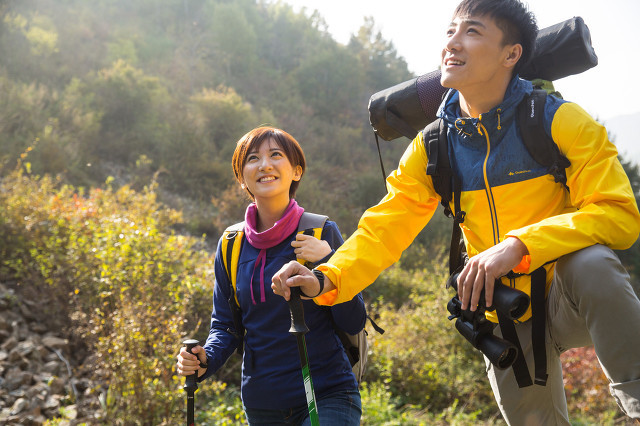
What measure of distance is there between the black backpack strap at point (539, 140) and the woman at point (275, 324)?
0.83 m

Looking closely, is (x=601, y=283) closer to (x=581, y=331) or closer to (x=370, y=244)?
(x=581, y=331)

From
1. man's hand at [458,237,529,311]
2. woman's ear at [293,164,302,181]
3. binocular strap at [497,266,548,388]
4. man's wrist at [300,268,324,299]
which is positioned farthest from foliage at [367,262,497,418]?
man's hand at [458,237,529,311]

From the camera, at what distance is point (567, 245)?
158 centimetres

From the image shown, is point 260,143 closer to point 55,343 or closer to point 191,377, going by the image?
point 191,377

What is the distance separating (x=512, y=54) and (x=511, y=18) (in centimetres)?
13

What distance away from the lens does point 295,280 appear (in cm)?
176

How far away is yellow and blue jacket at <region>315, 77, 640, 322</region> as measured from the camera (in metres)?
1.61

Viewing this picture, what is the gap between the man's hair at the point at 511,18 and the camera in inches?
77.8

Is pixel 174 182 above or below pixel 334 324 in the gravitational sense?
above

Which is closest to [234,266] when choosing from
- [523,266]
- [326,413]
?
[326,413]

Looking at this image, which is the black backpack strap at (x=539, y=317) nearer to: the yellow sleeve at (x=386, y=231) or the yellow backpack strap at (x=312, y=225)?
the yellow sleeve at (x=386, y=231)

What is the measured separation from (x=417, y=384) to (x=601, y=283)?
533 centimetres

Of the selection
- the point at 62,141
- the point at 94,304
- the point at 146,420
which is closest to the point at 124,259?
the point at 94,304

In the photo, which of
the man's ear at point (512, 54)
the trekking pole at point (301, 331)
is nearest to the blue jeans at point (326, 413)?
the trekking pole at point (301, 331)
